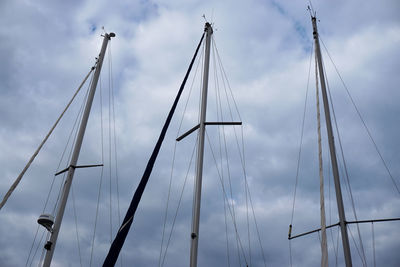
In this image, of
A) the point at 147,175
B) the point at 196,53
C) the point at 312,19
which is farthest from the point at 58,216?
the point at 312,19

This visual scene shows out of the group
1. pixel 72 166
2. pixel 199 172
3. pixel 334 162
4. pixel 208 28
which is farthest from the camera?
pixel 208 28

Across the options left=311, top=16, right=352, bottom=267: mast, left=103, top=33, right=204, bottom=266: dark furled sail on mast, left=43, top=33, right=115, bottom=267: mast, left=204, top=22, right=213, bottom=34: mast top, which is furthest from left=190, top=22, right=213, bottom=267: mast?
left=311, top=16, right=352, bottom=267: mast

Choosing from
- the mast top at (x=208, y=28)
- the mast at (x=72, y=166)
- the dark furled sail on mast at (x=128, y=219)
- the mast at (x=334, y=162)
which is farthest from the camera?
the mast top at (x=208, y=28)

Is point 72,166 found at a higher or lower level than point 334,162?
lower

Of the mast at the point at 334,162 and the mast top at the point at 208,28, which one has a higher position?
the mast top at the point at 208,28

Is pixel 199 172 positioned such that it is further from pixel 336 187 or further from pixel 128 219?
pixel 336 187

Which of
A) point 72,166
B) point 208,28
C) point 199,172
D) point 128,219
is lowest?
point 128,219

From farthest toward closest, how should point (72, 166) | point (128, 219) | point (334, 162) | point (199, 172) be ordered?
point (334, 162) < point (72, 166) < point (199, 172) < point (128, 219)

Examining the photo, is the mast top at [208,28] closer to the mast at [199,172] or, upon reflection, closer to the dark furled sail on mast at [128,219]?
the mast at [199,172]

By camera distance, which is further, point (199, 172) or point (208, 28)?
point (208, 28)

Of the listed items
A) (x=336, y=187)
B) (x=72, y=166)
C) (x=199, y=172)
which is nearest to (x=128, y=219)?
(x=199, y=172)

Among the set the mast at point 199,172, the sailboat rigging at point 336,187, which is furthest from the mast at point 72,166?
the sailboat rigging at point 336,187

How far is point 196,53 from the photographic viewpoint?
16953 mm

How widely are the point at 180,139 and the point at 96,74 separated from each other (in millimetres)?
6532
